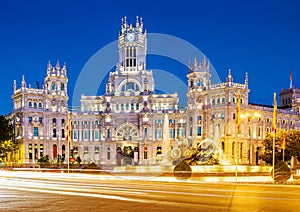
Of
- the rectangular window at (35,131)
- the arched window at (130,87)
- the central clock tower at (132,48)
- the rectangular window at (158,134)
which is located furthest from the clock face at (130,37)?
the rectangular window at (35,131)

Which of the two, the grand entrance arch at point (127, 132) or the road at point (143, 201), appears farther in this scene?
the grand entrance arch at point (127, 132)

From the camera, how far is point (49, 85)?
390 feet

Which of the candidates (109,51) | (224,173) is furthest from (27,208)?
(109,51)

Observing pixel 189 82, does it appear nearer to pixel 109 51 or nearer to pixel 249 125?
pixel 249 125

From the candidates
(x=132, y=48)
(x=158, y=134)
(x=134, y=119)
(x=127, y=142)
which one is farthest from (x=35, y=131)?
(x=132, y=48)

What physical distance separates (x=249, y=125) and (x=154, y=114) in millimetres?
28739

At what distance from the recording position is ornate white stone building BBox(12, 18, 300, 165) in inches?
4262

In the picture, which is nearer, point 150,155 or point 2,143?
point 2,143

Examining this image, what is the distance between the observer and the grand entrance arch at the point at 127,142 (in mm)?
120688

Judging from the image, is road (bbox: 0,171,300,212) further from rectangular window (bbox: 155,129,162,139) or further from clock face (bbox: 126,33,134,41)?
clock face (bbox: 126,33,134,41)

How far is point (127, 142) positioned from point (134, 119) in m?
7.25

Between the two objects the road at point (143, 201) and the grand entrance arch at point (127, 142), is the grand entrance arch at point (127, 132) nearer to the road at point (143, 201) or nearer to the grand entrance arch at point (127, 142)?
the grand entrance arch at point (127, 142)

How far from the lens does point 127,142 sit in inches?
4843

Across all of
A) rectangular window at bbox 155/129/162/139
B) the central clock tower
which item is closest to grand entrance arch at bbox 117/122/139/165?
rectangular window at bbox 155/129/162/139
